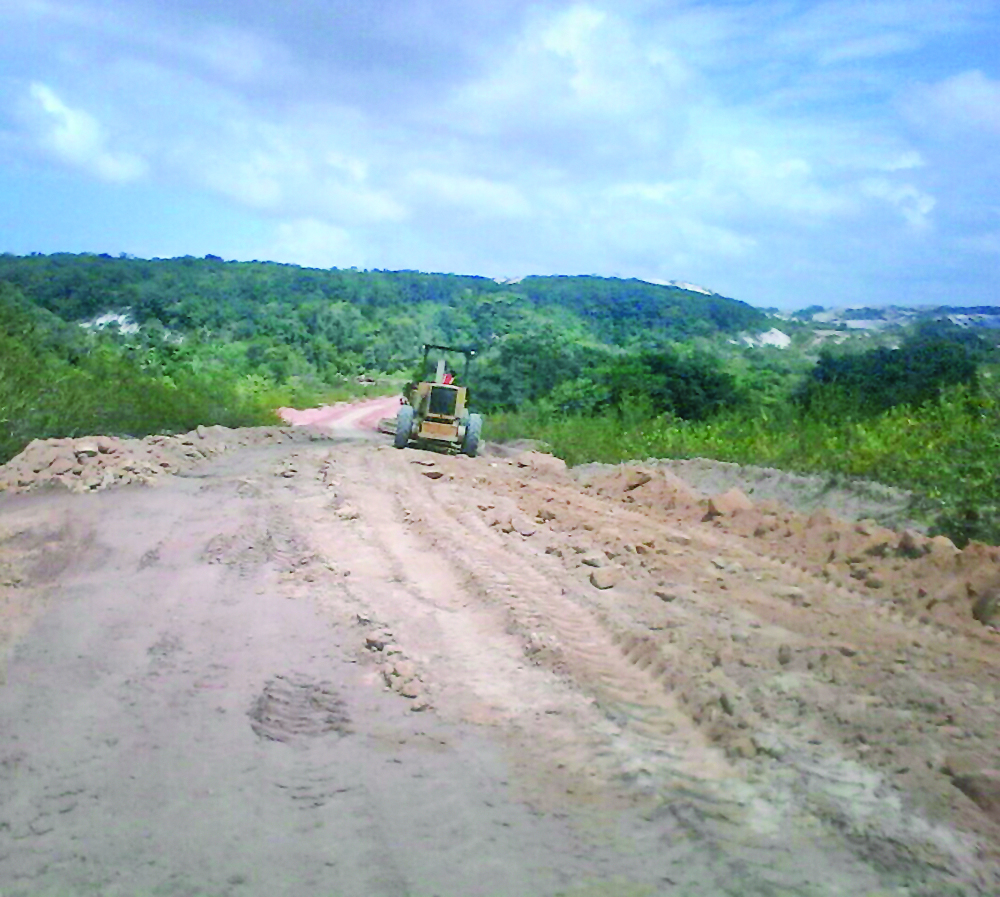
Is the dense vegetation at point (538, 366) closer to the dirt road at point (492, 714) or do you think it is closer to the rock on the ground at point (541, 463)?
the rock on the ground at point (541, 463)

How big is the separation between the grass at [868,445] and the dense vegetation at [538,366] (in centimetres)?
4

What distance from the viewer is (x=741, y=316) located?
1831 inches

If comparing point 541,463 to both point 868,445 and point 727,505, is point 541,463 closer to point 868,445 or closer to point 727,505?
point 868,445

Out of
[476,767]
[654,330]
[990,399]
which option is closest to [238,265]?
[654,330]

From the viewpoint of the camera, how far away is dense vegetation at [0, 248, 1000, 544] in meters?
13.4

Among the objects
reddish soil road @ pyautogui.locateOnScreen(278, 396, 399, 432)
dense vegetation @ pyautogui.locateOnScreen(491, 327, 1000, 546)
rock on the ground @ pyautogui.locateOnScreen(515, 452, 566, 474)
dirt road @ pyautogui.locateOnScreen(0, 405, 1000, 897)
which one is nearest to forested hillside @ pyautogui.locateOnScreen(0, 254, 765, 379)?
reddish soil road @ pyautogui.locateOnScreen(278, 396, 399, 432)

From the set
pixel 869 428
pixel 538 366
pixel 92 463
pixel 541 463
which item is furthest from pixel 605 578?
pixel 538 366

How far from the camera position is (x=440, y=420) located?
19672 mm

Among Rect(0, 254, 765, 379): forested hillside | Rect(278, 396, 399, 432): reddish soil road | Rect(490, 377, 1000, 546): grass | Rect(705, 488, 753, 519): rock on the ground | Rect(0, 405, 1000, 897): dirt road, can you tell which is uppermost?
Rect(0, 254, 765, 379): forested hillside

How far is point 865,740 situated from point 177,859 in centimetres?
308

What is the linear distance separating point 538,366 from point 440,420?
12.7 m

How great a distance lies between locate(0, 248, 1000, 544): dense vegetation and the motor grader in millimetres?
2177

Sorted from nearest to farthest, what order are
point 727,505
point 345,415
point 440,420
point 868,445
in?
point 727,505
point 868,445
point 440,420
point 345,415

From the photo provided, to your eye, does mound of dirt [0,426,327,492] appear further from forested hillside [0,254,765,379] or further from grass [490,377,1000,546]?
forested hillside [0,254,765,379]
